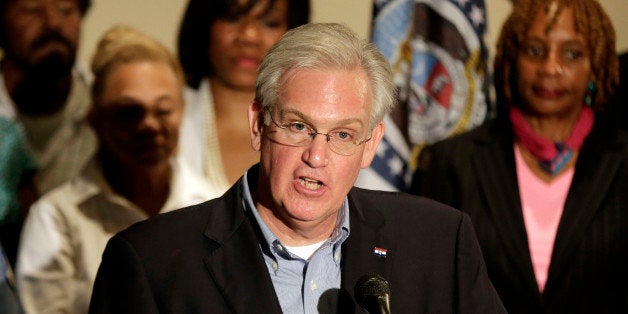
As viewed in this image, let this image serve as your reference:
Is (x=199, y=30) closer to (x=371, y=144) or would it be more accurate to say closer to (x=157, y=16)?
(x=157, y=16)

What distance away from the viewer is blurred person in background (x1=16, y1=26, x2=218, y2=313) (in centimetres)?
316

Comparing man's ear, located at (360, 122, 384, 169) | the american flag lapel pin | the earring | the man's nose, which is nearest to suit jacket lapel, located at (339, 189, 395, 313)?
the american flag lapel pin

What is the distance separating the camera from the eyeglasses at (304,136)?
1.91 metres

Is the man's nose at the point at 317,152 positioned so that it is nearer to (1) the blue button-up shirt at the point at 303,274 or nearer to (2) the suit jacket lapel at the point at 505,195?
(1) the blue button-up shirt at the point at 303,274

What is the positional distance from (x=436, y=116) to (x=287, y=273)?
1815mm

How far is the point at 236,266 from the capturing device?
195 centimetres

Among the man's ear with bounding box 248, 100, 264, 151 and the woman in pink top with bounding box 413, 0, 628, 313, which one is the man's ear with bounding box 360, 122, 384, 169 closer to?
the man's ear with bounding box 248, 100, 264, 151

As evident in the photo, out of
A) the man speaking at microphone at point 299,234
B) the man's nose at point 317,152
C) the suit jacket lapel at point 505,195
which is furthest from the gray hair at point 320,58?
the suit jacket lapel at point 505,195

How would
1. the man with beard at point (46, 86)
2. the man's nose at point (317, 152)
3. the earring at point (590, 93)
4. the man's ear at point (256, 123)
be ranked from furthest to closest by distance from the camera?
the earring at point (590, 93)
the man with beard at point (46, 86)
the man's ear at point (256, 123)
the man's nose at point (317, 152)

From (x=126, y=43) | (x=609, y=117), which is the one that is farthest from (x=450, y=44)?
(x=126, y=43)

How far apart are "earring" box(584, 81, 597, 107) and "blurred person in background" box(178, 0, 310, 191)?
1.15m

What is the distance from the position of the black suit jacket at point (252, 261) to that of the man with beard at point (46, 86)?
4.34 feet

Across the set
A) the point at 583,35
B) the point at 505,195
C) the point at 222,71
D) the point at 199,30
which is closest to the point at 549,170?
the point at 505,195

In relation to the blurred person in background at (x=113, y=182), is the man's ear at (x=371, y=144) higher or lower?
higher
